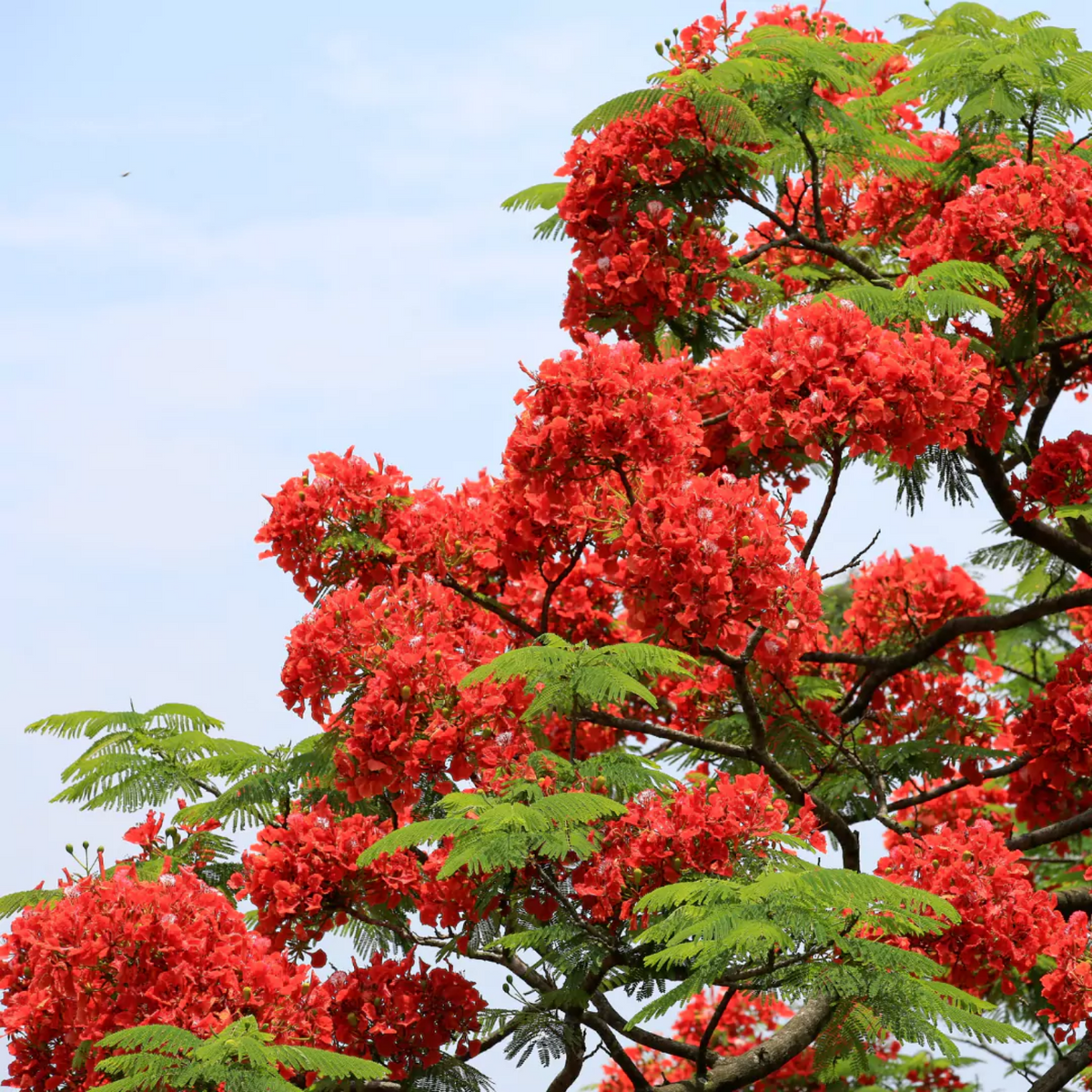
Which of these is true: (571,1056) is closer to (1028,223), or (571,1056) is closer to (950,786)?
(950,786)

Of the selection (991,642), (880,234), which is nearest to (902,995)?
(991,642)

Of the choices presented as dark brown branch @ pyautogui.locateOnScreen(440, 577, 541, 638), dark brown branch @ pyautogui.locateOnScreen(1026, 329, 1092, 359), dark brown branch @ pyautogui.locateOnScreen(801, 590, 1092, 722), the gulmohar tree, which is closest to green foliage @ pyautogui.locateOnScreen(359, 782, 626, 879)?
the gulmohar tree

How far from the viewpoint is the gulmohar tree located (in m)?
5.38

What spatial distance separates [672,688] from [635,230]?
2.81m

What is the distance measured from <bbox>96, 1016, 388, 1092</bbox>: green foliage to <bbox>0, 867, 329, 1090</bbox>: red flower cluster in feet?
0.89

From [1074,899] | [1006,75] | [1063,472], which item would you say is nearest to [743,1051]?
[1074,899]

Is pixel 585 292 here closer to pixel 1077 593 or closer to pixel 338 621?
pixel 338 621

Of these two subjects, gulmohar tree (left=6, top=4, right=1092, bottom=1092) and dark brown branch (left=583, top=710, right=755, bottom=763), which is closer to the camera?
gulmohar tree (left=6, top=4, right=1092, bottom=1092)

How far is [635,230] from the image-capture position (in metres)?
7.48

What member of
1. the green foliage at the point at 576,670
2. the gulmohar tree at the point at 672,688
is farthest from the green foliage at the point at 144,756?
the green foliage at the point at 576,670

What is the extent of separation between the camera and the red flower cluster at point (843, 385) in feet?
19.4

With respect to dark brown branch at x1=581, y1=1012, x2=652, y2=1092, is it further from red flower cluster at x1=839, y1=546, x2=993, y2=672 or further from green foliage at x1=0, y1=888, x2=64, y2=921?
red flower cluster at x1=839, y1=546, x2=993, y2=672

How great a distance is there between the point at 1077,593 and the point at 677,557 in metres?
3.64

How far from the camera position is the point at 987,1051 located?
1050cm
